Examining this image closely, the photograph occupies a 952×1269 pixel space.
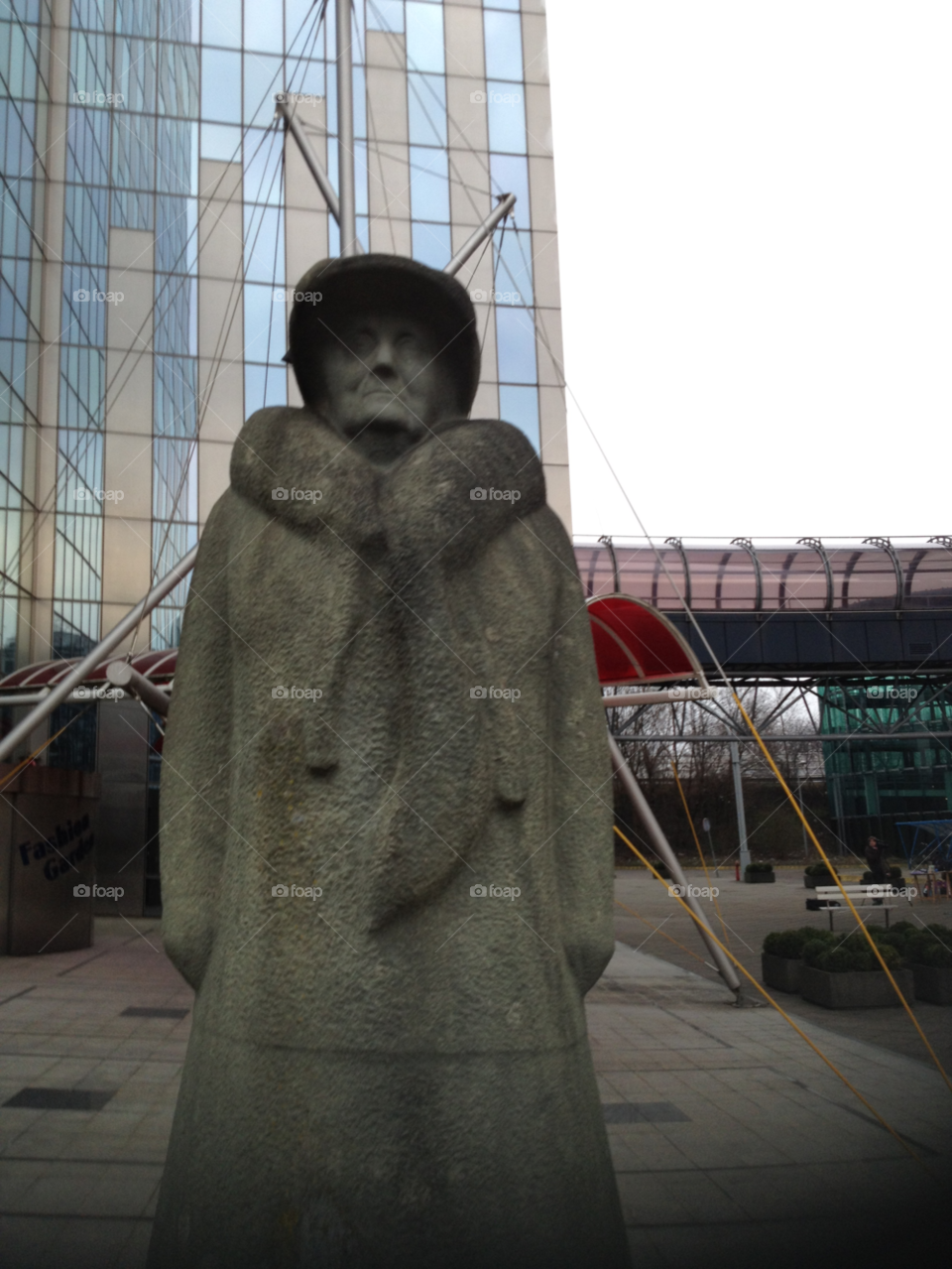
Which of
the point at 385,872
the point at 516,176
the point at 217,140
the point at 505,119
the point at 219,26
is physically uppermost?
the point at 219,26

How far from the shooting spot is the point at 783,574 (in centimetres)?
2075

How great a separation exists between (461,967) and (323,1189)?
622mm

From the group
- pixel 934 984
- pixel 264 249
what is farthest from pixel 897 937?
pixel 264 249

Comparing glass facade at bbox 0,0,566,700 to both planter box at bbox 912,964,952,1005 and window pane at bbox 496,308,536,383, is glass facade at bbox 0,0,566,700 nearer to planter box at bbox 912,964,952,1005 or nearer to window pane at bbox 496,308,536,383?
window pane at bbox 496,308,536,383

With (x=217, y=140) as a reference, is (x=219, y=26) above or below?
above

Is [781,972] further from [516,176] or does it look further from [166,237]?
[166,237]

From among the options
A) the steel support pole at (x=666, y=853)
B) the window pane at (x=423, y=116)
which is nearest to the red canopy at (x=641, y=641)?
the steel support pole at (x=666, y=853)

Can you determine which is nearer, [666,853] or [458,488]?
[458,488]

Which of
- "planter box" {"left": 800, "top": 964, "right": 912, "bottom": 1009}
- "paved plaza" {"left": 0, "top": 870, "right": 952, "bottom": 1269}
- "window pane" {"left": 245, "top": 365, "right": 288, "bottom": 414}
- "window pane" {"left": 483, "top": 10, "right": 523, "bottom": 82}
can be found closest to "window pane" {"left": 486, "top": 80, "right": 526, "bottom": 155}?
"window pane" {"left": 483, "top": 10, "right": 523, "bottom": 82}

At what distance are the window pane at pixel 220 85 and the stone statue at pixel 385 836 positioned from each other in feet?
57.1

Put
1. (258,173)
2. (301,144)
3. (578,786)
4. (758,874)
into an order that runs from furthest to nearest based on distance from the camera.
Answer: (758,874)
(258,173)
(301,144)
(578,786)

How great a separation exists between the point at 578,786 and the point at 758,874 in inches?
1063

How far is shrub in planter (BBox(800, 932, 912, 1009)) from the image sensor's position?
10.2 meters

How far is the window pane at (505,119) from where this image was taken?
18953 millimetres
